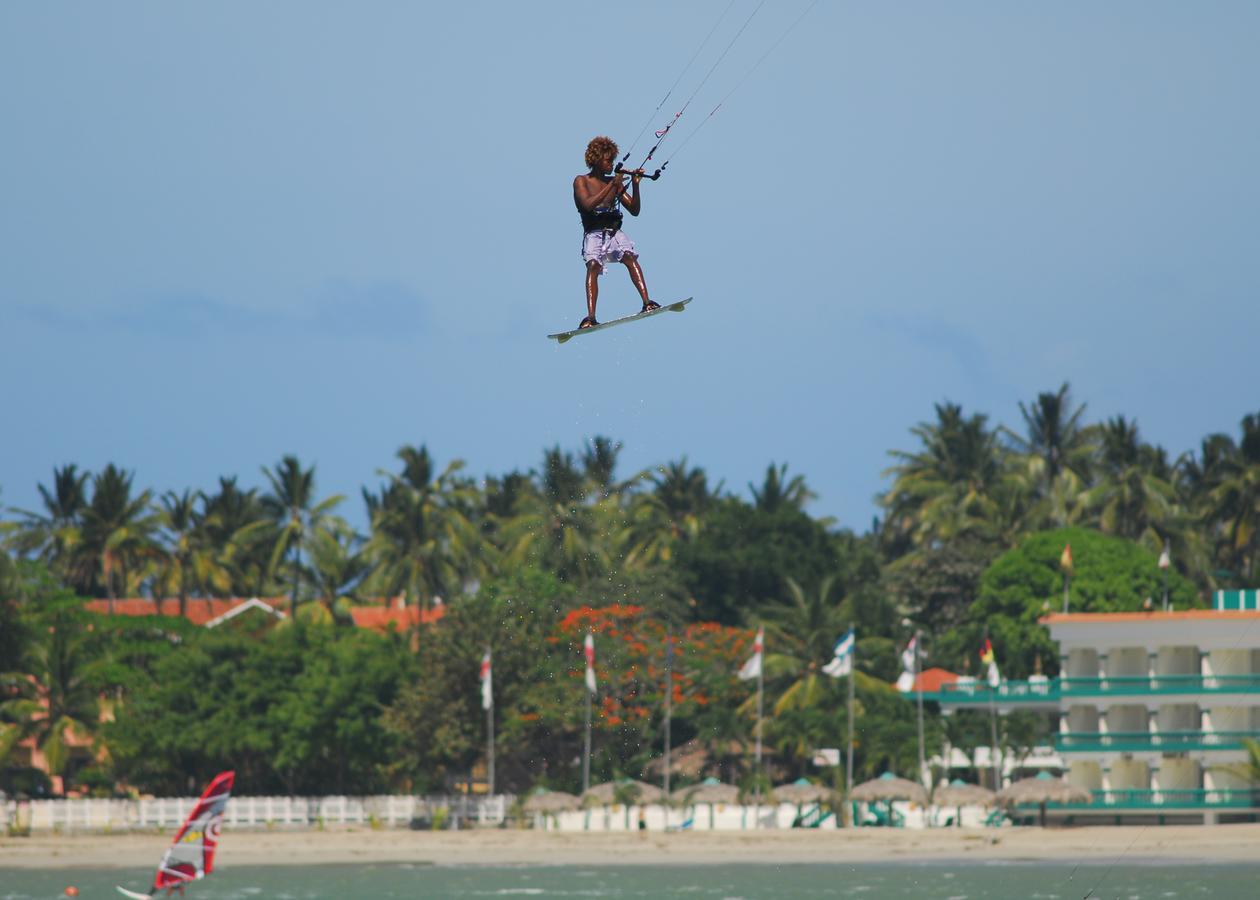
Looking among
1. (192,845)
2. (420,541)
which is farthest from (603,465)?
(420,541)

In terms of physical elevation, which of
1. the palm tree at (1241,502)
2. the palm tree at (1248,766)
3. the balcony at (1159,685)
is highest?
the palm tree at (1241,502)

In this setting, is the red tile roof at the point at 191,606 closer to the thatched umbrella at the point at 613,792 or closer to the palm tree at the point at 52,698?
the palm tree at the point at 52,698

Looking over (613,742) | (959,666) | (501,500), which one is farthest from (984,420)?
(613,742)

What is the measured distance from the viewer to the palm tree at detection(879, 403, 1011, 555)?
4026 inches

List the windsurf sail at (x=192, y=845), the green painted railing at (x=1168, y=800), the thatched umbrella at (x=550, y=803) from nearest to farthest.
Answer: the windsurf sail at (x=192, y=845)
the green painted railing at (x=1168, y=800)
the thatched umbrella at (x=550, y=803)

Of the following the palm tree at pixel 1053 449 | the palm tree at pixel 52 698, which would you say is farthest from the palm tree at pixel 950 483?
the palm tree at pixel 52 698

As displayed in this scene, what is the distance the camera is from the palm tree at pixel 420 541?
9844cm

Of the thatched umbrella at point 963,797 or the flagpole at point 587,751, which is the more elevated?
the flagpole at point 587,751

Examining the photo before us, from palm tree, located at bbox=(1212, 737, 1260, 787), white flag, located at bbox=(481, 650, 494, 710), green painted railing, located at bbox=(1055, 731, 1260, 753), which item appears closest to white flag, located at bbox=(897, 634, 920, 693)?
green painted railing, located at bbox=(1055, 731, 1260, 753)

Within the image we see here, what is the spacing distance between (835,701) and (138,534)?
37.8 metres

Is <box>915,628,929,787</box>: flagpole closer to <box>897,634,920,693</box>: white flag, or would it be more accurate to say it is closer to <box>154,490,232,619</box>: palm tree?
<box>897,634,920,693</box>: white flag

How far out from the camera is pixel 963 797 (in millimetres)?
73750

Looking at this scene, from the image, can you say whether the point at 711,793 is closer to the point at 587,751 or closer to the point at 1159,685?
the point at 587,751

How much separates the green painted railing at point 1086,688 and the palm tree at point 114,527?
134 ft
